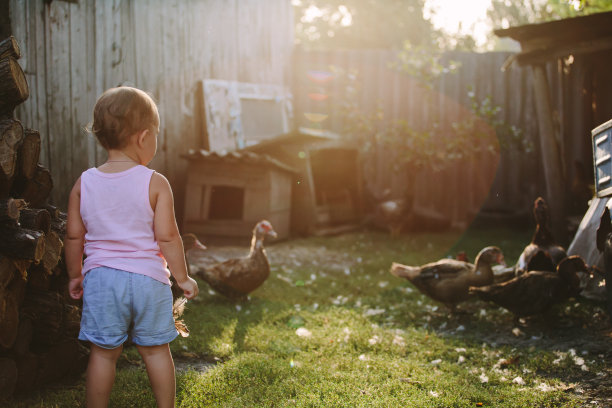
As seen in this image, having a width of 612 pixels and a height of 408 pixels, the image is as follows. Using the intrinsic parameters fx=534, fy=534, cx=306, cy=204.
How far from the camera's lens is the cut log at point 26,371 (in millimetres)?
2734

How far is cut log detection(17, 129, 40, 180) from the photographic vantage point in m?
2.74

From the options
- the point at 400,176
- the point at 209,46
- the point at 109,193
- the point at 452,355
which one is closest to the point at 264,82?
the point at 209,46

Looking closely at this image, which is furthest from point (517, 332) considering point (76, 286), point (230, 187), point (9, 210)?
point (230, 187)

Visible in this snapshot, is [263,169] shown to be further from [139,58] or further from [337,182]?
[337,182]

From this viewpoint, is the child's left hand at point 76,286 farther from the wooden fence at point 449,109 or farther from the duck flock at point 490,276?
the wooden fence at point 449,109

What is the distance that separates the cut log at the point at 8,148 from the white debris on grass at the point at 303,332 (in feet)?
7.62

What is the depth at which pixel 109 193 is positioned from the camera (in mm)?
2332

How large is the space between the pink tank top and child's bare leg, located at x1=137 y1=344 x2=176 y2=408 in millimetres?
327

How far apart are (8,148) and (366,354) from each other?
2554mm

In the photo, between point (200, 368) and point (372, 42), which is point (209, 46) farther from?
point (372, 42)

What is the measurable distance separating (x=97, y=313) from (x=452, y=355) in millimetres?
2494

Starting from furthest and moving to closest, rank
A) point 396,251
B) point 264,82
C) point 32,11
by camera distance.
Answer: point 264,82 → point 396,251 → point 32,11

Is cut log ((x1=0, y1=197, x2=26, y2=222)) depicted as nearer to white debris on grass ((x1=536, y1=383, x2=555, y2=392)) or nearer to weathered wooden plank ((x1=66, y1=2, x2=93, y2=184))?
white debris on grass ((x1=536, y1=383, x2=555, y2=392))

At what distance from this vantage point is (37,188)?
2955 mm
